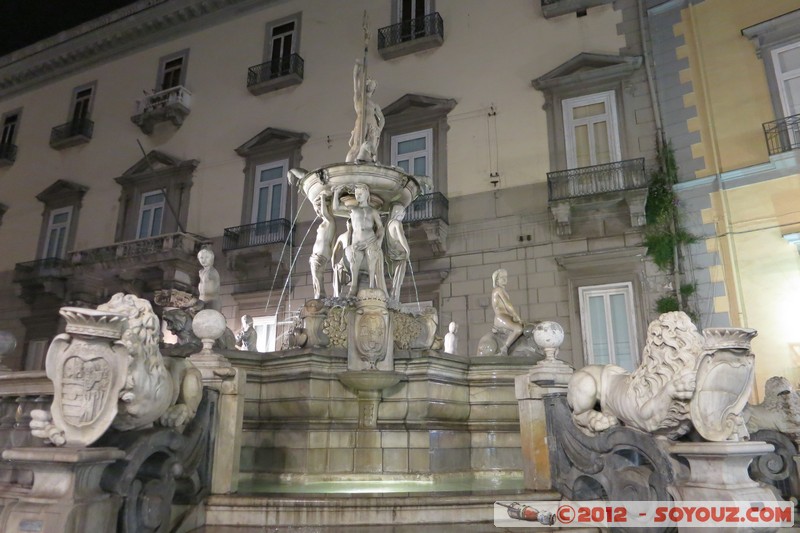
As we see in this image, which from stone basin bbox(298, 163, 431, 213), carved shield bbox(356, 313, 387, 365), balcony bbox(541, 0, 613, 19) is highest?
balcony bbox(541, 0, 613, 19)

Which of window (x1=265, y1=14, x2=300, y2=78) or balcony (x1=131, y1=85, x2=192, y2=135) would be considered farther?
balcony (x1=131, y1=85, x2=192, y2=135)

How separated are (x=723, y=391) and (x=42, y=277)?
19071 millimetres

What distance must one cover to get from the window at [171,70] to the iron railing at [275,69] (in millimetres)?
2993

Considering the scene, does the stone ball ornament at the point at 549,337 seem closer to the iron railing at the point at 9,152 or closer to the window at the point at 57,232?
the window at the point at 57,232

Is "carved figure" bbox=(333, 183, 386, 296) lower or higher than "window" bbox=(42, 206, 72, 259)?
lower

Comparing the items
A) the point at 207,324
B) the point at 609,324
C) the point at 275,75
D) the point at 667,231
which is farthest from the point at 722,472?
the point at 275,75

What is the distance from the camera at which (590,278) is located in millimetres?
11750

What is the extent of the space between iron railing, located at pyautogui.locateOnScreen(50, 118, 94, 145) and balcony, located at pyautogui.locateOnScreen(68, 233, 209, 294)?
4.87 metres

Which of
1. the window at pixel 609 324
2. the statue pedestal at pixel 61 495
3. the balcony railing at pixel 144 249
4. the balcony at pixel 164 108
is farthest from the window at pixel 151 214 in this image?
the statue pedestal at pixel 61 495

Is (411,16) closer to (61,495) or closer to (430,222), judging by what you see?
(430,222)

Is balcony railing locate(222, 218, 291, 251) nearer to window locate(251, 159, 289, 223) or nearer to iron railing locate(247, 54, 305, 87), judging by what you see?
window locate(251, 159, 289, 223)

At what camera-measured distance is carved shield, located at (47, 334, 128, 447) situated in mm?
2990

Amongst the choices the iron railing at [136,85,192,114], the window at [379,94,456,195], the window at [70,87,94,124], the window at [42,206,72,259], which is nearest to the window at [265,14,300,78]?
the iron railing at [136,85,192,114]

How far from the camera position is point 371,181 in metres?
7.52
